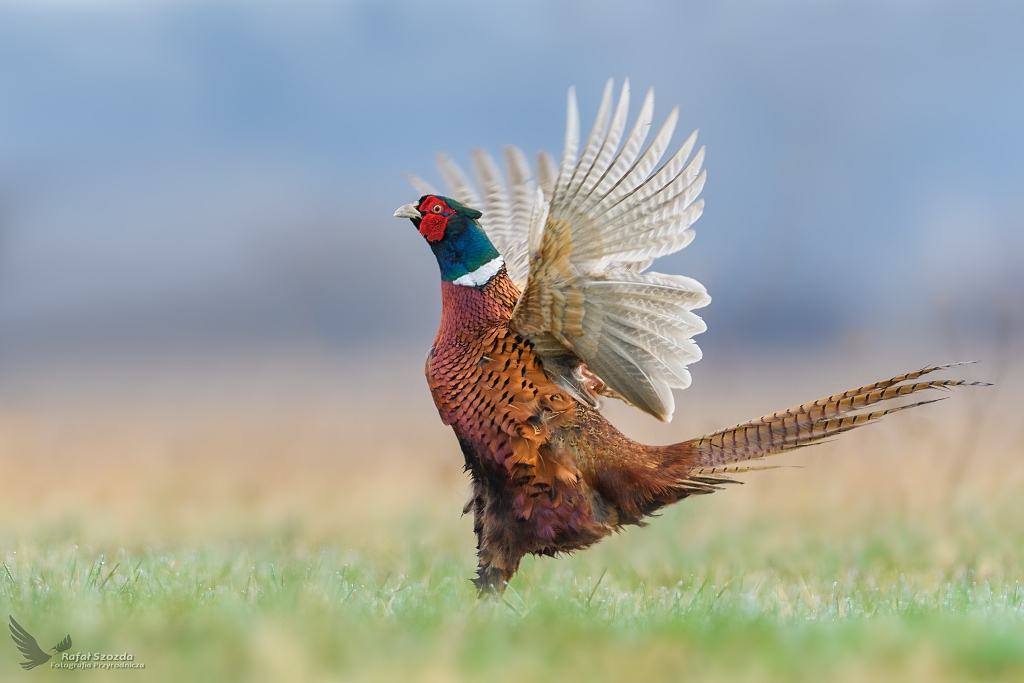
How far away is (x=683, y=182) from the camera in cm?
411

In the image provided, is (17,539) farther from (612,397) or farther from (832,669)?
(832,669)

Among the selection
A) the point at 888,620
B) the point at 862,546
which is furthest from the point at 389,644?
the point at 862,546

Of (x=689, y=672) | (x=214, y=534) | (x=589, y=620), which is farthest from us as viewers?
(x=214, y=534)

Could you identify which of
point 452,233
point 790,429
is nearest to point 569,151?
point 452,233

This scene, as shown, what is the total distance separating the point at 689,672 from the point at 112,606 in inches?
86.1

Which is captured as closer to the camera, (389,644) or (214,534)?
(389,644)

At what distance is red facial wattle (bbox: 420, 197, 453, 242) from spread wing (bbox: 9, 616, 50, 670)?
2.28 meters

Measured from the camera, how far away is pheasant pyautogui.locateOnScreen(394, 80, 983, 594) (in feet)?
13.5
